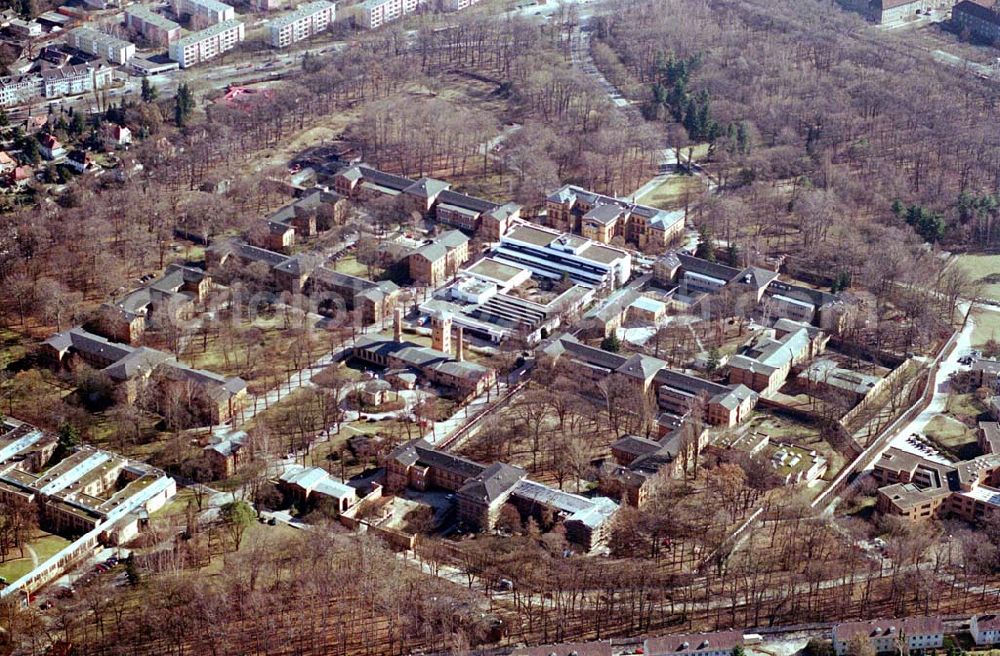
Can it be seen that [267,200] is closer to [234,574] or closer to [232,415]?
[232,415]

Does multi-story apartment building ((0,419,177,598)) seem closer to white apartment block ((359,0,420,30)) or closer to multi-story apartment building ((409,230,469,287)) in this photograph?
multi-story apartment building ((409,230,469,287))

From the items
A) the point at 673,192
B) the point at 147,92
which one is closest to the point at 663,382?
the point at 673,192

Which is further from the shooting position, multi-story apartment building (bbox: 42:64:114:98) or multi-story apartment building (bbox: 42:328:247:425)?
multi-story apartment building (bbox: 42:64:114:98)

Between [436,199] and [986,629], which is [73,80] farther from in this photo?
[986,629]

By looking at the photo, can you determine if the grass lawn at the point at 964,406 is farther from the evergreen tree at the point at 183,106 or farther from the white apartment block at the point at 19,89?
the white apartment block at the point at 19,89

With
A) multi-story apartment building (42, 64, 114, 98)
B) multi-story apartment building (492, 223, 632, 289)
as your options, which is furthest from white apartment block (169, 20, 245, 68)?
multi-story apartment building (492, 223, 632, 289)

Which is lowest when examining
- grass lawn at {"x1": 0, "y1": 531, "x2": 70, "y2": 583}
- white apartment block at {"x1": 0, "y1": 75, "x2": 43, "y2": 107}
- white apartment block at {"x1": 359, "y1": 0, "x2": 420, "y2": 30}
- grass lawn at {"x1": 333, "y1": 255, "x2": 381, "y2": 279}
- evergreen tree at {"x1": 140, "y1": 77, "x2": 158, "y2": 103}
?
grass lawn at {"x1": 0, "y1": 531, "x2": 70, "y2": 583}

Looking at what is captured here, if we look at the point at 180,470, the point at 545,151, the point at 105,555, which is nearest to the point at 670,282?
the point at 545,151
